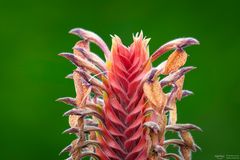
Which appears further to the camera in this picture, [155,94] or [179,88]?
[179,88]

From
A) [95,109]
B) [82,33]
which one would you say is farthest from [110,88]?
[82,33]

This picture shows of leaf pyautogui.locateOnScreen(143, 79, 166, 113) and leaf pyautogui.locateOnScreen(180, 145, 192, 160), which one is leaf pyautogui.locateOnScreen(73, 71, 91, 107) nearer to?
leaf pyautogui.locateOnScreen(143, 79, 166, 113)

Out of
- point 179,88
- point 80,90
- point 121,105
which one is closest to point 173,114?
point 179,88

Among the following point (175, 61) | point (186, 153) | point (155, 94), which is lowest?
point (186, 153)

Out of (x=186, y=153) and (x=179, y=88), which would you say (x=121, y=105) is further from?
(x=186, y=153)

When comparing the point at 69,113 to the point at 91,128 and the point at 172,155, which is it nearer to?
the point at 91,128

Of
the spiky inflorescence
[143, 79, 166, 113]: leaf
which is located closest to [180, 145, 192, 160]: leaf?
the spiky inflorescence

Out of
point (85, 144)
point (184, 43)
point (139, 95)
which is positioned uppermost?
point (184, 43)
